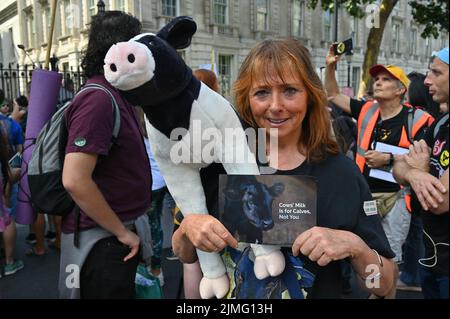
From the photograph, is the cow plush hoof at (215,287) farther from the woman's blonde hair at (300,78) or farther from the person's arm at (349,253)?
the woman's blonde hair at (300,78)

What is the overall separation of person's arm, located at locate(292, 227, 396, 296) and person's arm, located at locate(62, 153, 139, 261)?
34.2 inches

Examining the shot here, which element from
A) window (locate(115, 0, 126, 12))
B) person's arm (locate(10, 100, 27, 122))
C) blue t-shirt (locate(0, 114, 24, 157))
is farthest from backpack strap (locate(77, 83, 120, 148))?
person's arm (locate(10, 100, 27, 122))

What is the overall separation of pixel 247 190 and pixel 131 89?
396mm

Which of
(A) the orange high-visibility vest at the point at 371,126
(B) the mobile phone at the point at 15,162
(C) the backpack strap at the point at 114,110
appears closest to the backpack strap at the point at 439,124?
(A) the orange high-visibility vest at the point at 371,126

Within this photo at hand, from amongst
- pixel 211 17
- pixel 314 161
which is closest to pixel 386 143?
pixel 211 17

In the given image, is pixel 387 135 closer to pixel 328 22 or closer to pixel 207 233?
pixel 207 233

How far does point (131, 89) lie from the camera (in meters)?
0.98

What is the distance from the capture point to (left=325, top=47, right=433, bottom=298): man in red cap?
9.52 ft

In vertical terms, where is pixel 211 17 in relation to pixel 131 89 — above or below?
above

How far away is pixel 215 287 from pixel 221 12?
1691mm

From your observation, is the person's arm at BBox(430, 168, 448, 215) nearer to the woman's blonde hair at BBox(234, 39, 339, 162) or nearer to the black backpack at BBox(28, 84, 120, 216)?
the woman's blonde hair at BBox(234, 39, 339, 162)

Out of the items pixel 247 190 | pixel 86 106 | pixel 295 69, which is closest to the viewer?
pixel 247 190

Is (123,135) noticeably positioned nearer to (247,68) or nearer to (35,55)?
(247,68)

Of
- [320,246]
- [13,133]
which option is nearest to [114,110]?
[320,246]
